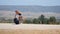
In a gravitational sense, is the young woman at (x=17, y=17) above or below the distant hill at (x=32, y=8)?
below

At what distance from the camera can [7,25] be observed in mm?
2463

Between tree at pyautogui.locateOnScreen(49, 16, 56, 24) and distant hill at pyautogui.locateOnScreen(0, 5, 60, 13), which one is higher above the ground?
distant hill at pyautogui.locateOnScreen(0, 5, 60, 13)

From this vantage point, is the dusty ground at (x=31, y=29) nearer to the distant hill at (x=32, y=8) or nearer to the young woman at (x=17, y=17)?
the young woman at (x=17, y=17)

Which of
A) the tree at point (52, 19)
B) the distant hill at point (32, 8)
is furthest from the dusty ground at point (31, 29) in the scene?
the distant hill at point (32, 8)

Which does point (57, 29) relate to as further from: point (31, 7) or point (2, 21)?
point (2, 21)

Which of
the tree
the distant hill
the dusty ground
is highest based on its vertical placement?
the distant hill

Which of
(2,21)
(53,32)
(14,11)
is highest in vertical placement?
(14,11)

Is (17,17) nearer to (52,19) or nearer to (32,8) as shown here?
(32,8)

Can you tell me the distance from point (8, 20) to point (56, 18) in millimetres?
905

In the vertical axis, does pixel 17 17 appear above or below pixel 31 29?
above

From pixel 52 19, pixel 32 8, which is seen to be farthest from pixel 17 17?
pixel 52 19

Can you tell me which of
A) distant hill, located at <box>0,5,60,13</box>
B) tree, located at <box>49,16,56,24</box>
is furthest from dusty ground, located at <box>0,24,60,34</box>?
distant hill, located at <box>0,5,60,13</box>

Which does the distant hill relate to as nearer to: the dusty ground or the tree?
the tree
